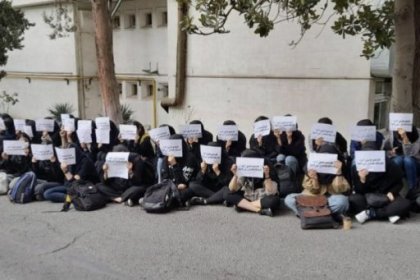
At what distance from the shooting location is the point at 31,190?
7.90 m

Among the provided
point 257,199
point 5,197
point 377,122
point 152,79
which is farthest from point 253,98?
point 5,197

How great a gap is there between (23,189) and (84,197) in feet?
4.29

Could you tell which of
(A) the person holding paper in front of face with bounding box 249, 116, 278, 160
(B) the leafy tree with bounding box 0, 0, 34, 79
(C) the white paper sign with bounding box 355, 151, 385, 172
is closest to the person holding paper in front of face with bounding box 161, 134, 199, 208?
(A) the person holding paper in front of face with bounding box 249, 116, 278, 160

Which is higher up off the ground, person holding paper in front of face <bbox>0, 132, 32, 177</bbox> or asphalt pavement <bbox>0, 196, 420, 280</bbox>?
person holding paper in front of face <bbox>0, 132, 32, 177</bbox>

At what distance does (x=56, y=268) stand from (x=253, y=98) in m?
7.33

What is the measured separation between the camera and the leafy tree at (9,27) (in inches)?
485

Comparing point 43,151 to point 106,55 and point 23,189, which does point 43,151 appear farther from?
point 106,55

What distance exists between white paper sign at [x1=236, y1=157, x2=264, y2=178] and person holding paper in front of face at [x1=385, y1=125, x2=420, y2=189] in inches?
68.4

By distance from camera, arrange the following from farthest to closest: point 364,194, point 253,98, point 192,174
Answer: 1. point 253,98
2. point 192,174
3. point 364,194

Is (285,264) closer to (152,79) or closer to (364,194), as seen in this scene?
(364,194)

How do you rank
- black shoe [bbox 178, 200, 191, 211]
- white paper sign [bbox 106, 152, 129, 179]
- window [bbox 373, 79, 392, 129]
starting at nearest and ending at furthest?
black shoe [bbox 178, 200, 191, 211], white paper sign [bbox 106, 152, 129, 179], window [bbox 373, 79, 392, 129]

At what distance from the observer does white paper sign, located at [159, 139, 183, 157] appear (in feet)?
24.4

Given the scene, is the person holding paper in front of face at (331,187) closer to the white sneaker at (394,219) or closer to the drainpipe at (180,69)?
the white sneaker at (394,219)

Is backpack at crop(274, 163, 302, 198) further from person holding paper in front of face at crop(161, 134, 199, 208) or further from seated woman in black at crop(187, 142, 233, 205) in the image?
person holding paper in front of face at crop(161, 134, 199, 208)
